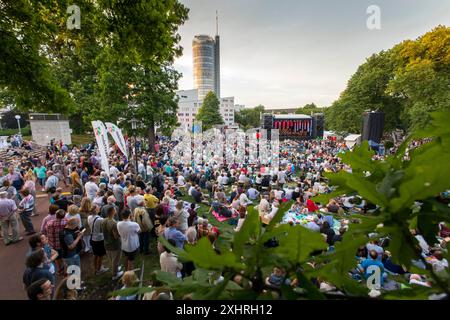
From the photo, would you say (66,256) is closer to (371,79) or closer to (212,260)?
(212,260)

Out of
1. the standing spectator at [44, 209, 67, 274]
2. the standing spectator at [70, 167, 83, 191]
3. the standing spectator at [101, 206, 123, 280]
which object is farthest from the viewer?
the standing spectator at [70, 167, 83, 191]

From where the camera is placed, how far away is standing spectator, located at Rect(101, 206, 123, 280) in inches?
226

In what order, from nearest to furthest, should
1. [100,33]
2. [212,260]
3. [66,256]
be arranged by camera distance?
Result: [212,260] < [66,256] < [100,33]

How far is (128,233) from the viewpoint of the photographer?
575 centimetres

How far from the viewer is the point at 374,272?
4.87 m

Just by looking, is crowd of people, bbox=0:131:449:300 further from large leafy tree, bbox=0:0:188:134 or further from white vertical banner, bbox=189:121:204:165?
white vertical banner, bbox=189:121:204:165

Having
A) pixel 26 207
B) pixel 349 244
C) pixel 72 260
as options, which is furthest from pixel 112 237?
pixel 349 244

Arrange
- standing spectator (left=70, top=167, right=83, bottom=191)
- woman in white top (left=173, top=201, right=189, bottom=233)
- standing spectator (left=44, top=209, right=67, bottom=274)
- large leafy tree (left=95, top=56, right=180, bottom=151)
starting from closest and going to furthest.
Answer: standing spectator (left=44, top=209, right=67, bottom=274) → woman in white top (left=173, top=201, right=189, bottom=233) → standing spectator (left=70, top=167, right=83, bottom=191) → large leafy tree (left=95, top=56, right=180, bottom=151)

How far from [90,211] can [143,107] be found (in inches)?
720

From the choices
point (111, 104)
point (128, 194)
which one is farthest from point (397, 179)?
point (111, 104)

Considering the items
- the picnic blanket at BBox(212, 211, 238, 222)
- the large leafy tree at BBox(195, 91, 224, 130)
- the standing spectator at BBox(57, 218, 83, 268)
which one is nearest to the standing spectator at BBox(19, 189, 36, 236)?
the standing spectator at BBox(57, 218, 83, 268)

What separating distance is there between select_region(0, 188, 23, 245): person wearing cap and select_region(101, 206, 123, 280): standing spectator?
3.61 m

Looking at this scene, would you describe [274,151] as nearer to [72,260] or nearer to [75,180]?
[75,180]

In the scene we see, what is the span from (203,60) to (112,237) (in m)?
177
